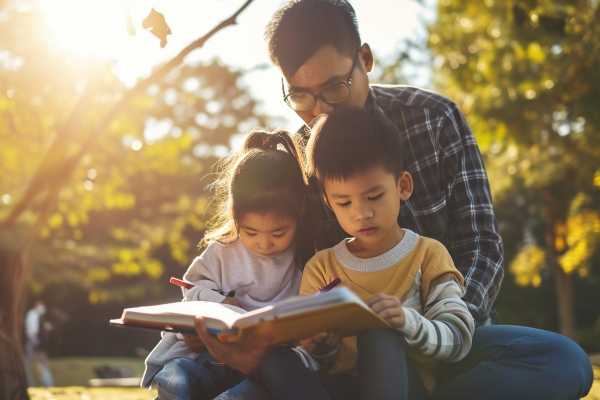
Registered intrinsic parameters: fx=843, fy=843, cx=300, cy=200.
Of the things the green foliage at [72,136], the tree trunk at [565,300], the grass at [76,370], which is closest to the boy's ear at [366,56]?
the green foliage at [72,136]

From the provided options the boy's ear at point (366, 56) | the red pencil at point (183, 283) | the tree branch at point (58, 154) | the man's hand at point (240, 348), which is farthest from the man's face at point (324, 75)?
the tree branch at point (58, 154)

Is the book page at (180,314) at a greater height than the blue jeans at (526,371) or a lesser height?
greater

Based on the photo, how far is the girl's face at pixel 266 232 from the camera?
3.20 meters

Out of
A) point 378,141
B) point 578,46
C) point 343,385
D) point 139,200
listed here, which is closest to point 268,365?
point 343,385

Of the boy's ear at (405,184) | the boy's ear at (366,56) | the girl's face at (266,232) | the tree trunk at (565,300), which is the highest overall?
the boy's ear at (366,56)

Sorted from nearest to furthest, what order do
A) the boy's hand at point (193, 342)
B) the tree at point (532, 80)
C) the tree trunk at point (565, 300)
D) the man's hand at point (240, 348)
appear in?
the man's hand at point (240, 348)
the boy's hand at point (193, 342)
the tree at point (532, 80)
the tree trunk at point (565, 300)

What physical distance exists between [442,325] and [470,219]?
0.86 metres

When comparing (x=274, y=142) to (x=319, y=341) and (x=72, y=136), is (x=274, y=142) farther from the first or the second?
(x=72, y=136)

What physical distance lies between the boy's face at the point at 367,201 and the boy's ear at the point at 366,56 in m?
0.75

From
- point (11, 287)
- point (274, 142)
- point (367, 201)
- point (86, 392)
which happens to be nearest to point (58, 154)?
point (11, 287)

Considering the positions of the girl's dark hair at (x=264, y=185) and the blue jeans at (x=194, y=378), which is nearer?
the blue jeans at (x=194, y=378)

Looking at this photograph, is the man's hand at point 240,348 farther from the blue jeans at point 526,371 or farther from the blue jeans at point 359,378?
the blue jeans at point 526,371

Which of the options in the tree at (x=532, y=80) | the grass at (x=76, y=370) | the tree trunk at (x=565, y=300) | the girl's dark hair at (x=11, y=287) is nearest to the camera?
the girl's dark hair at (x=11, y=287)

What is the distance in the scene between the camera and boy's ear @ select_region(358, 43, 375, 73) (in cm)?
340
